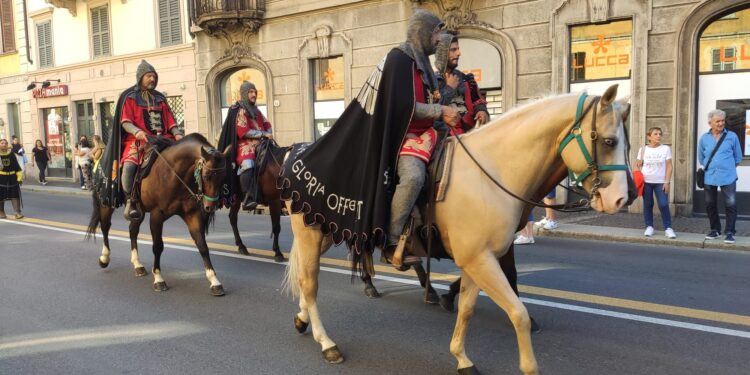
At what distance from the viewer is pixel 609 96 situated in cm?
317

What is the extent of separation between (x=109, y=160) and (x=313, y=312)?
14.4 ft

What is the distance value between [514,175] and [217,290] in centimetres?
390

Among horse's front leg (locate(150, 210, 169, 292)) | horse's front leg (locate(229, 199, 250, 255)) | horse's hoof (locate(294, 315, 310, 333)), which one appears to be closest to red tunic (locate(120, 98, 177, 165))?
horse's front leg (locate(150, 210, 169, 292))

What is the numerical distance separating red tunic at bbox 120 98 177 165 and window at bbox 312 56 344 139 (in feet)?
33.8

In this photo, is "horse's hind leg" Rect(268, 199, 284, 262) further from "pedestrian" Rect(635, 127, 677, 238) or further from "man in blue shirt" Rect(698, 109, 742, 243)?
"man in blue shirt" Rect(698, 109, 742, 243)

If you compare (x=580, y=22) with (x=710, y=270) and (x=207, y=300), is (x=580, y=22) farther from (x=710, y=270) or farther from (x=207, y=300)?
(x=207, y=300)

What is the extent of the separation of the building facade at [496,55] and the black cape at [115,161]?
19.6 feet

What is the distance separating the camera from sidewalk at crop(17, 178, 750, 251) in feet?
29.3

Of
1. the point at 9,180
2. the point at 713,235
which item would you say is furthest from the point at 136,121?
the point at 713,235

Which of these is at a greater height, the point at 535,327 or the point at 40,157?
the point at 40,157

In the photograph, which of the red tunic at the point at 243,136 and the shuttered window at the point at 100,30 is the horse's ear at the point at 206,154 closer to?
the red tunic at the point at 243,136

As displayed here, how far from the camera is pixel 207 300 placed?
600 centimetres

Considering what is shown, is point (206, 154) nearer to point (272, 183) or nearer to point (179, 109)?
point (272, 183)

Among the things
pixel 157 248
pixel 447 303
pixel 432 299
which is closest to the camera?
pixel 447 303
